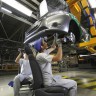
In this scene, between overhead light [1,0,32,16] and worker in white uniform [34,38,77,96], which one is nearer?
worker in white uniform [34,38,77,96]

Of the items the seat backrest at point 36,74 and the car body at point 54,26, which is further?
the car body at point 54,26

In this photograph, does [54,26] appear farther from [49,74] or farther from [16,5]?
[16,5]

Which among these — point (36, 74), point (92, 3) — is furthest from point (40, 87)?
point (92, 3)

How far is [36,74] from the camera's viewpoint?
5.91ft

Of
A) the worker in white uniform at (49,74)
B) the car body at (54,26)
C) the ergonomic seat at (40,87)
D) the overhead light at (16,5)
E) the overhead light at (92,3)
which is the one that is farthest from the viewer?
the overhead light at (16,5)

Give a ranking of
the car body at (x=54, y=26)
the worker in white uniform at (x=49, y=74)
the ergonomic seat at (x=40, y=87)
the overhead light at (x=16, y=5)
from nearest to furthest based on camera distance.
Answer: the ergonomic seat at (x=40, y=87) → the worker in white uniform at (x=49, y=74) → the car body at (x=54, y=26) → the overhead light at (x=16, y=5)

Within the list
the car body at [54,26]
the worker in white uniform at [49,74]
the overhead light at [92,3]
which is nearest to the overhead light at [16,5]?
the car body at [54,26]

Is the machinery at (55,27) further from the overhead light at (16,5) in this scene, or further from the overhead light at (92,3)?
the overhead light at (16,5)

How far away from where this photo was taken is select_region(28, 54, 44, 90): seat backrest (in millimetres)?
1788

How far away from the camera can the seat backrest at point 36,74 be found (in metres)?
1.79

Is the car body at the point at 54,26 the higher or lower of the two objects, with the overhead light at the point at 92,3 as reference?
lower

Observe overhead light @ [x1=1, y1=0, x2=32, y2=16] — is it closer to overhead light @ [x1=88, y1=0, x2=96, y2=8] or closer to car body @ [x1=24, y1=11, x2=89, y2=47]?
car body @ [x1=24, y1=11, x2=89, y2=47]

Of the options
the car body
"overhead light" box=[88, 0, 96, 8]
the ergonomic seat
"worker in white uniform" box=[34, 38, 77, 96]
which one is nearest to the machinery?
the car body

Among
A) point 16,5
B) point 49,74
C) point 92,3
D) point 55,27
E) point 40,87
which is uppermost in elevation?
point 16,5
